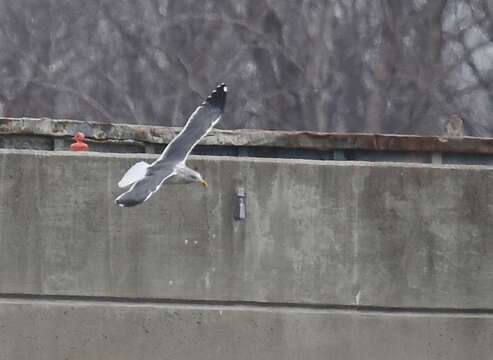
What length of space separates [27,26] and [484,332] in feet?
91.9

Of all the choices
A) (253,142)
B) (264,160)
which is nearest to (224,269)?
(264,160)

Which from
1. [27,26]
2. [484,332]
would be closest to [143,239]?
[484,332]

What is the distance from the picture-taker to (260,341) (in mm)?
14352

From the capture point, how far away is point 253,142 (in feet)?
50.4

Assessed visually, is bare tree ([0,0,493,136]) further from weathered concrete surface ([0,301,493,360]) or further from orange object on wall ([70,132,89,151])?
weathered concrete surface ([0,301,493,360])

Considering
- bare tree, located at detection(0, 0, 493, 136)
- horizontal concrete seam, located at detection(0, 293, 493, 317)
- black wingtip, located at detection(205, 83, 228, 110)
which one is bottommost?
horizontal concrete seam, located at detection(0, 293, 493, 317)

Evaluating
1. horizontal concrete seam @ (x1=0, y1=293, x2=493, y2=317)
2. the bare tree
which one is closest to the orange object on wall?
horizontal concrete seam @ (x1=0, y1=293, x2=493, y2=317)

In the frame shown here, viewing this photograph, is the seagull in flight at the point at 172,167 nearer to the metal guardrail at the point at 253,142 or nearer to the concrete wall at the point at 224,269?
the concrete wall at the point at 224,269

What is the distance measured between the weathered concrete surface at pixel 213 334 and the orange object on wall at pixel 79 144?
3.94 feet

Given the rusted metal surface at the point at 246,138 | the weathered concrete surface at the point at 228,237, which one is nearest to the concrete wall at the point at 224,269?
the weathered concrete surface at the point at 228,237

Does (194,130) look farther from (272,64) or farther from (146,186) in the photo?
(272,64)

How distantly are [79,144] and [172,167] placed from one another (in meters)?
1.29

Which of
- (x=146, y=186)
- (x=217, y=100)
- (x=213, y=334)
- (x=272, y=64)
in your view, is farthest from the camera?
(x=272, y=64)

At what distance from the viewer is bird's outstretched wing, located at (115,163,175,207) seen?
13422 millimetres
